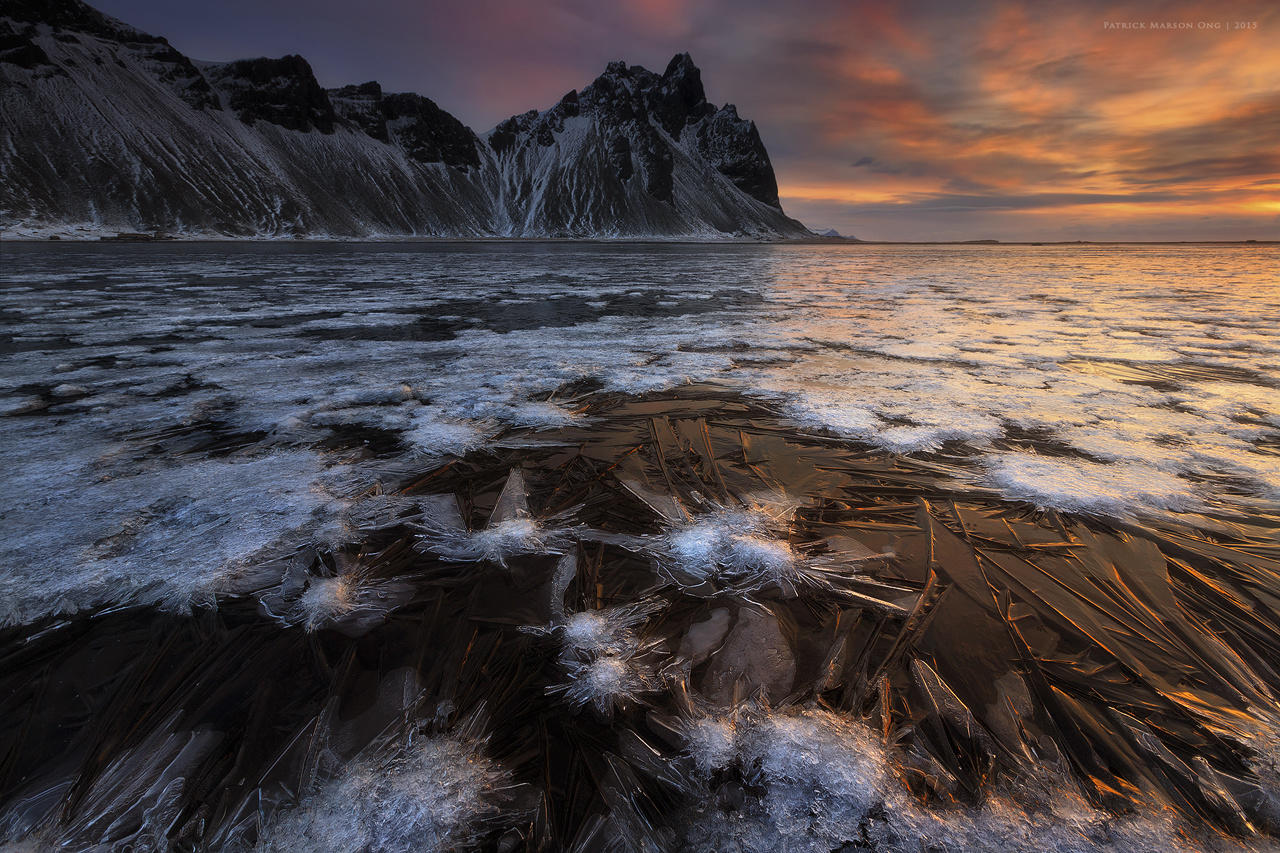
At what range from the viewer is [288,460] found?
296 cm

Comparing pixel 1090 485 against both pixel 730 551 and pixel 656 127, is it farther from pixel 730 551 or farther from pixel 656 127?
pixel 656 127

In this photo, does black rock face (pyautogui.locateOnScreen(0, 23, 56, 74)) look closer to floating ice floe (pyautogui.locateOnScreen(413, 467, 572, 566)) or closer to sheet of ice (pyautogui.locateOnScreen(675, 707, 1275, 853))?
floating ice floe (pyautogui.locateOnScreen(413, 467, 572, 566))

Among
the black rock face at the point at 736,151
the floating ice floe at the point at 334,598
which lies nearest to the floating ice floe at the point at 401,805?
the floating ice floe at the point at 334,598

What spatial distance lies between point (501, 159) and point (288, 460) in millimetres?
154497

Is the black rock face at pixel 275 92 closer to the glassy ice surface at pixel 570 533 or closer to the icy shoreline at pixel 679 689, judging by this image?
the glassy ice surface at pixel 570 533

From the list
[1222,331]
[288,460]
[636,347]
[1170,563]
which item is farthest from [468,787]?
[1222,331]

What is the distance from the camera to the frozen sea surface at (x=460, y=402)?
2318 millimetres

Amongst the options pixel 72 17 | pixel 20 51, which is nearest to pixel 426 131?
pixel 72 17

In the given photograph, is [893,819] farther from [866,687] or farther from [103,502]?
[103,502]

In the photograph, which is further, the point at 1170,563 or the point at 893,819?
the point at 1170,563

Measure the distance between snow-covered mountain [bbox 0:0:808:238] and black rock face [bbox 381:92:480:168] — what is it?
33cm

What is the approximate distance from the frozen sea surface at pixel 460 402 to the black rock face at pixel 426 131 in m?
133

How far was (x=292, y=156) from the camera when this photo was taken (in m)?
99.0

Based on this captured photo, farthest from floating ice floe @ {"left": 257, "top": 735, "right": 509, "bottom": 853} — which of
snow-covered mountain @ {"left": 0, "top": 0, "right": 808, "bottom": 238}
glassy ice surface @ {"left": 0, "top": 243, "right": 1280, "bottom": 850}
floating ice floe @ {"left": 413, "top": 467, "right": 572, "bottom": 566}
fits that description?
snow-covered mountain @ {"left": 0, "top": 0, "right": 808, "bottom": 238}
